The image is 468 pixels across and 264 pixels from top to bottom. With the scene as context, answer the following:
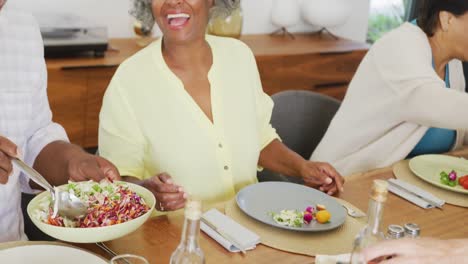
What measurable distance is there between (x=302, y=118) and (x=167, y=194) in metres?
1.02

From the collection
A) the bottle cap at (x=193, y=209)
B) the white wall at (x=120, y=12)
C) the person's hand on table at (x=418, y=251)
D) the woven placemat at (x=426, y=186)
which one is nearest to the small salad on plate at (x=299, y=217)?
the person's hand on table at (x=418, y=251)

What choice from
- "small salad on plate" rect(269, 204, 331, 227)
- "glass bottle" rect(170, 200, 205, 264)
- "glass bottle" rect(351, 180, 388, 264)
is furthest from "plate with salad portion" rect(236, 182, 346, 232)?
"glass bottle" rect(170, 200, 205, 264)

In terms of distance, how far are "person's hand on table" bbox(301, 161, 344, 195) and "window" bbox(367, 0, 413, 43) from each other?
2870 millimetres

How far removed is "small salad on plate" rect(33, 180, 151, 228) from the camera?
4.07 ft

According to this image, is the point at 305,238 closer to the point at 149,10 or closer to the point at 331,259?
the point at 331,259

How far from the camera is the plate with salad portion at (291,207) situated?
4.64 feet

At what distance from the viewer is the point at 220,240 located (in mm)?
1318

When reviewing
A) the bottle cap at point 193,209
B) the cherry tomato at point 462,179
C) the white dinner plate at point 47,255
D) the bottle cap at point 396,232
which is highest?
the bottle cap at point 193,209

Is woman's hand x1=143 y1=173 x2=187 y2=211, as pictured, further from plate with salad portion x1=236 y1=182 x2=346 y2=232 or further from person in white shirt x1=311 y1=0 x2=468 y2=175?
person in white shirt x1=311 y1=0 x2=468 y2=175

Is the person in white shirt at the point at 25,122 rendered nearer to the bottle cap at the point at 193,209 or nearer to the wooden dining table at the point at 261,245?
the wooden dining table at the point at 261,245

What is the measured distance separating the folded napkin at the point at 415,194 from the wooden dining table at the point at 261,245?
14 mm

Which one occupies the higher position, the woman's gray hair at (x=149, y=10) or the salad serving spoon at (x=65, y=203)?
the woman's gray hair at (x=149, y=10)

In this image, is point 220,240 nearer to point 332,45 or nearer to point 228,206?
point 228,206

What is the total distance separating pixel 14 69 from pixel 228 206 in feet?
2.10
